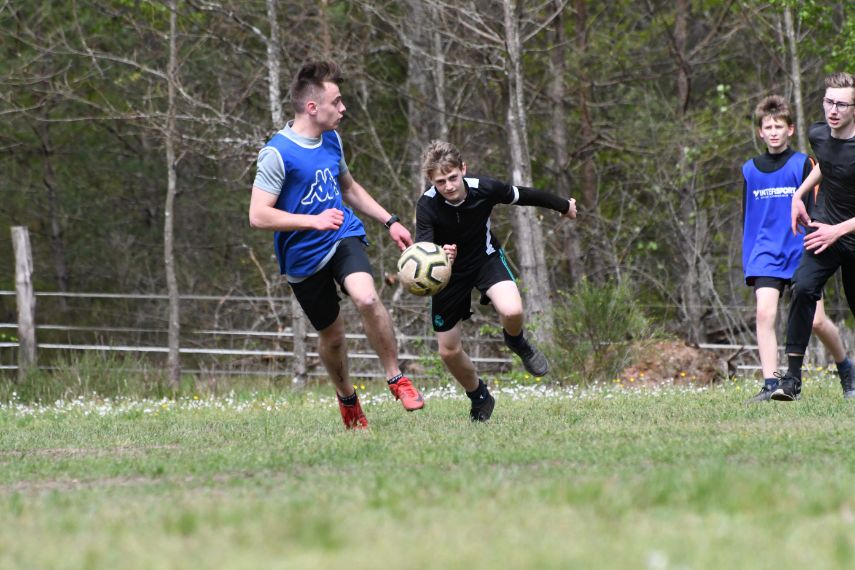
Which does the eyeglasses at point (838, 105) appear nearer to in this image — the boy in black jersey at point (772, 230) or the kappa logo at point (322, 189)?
the boy in black jersey at point (772, 230)

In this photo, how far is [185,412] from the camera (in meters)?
10.9

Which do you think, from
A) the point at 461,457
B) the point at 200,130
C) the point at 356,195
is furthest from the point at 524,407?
the point at 200,130

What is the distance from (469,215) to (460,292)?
53 centimetres

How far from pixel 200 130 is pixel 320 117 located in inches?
518

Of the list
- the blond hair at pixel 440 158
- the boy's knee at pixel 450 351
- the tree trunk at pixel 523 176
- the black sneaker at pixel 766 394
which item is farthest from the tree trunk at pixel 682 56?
the blond hair at pixel 440 158

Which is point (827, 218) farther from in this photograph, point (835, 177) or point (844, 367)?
point (844, 367)

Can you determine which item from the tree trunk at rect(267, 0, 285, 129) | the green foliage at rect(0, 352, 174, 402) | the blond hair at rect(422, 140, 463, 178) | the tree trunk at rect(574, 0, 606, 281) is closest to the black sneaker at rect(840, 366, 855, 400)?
the blond hair at rect(422, 140, 463, 178)

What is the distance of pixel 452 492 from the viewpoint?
15.5 feet

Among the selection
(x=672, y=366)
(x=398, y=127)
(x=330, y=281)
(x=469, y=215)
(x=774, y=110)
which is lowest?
(x=672, y=366)

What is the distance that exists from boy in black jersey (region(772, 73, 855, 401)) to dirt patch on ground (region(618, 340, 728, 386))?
4.76 metres

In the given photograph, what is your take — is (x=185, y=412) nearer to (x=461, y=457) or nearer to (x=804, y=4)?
(x=461, y=457)

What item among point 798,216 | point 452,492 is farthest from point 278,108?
point 452,492

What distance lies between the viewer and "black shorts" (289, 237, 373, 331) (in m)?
7.78

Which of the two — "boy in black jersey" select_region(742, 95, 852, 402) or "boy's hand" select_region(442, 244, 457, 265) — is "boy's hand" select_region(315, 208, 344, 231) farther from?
"boy in black jersey" select_region(742, 95, 852, 402)
